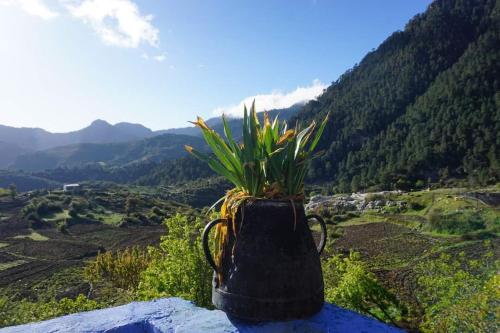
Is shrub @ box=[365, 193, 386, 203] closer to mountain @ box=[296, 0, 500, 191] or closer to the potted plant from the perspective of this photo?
mountain @ box=[296, 0, 500, 191]

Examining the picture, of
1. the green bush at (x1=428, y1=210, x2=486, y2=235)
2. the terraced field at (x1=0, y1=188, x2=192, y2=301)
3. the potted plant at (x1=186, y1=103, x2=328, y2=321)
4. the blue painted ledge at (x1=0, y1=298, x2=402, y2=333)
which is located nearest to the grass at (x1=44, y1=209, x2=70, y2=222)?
the terraced field at (x1=0, y1=188, x2=192, y2=301)

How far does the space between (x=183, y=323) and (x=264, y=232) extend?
2.19ft

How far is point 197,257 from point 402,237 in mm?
35773

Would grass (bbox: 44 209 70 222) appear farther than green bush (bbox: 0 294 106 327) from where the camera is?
Yes

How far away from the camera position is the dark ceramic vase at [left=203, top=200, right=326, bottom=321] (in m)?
2.45

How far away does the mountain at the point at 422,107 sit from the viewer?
292ft

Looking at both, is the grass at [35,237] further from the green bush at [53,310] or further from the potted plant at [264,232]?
the potted plant at [264,232]

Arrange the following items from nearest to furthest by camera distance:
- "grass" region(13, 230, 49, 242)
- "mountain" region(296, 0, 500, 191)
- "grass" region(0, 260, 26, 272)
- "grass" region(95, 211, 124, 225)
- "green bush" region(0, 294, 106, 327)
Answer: "green bush" region(0, 294, 106, 327)
"grass" region(0, 260, 26, 272)
"grass" region(13, 230, 49, 242)
"grass" region(95, 211, 124, 225)
"mountain" region(296, 0, 500, 191)

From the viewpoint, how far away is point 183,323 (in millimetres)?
2447

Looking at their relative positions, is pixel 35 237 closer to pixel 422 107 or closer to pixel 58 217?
pixel 58 217

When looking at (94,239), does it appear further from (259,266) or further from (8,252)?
(259,266)

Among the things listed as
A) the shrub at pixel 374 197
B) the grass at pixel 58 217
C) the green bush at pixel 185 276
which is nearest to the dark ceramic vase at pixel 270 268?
the green bush at pixel 185 276

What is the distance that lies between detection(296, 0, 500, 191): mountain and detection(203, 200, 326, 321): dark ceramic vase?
256 feet

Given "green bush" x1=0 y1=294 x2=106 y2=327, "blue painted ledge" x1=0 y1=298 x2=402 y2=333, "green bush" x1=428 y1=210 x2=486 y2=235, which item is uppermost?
"blue painted ledge" x1=0 y1=298 x2=402 y2=333
